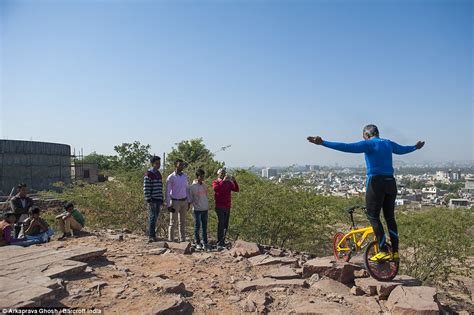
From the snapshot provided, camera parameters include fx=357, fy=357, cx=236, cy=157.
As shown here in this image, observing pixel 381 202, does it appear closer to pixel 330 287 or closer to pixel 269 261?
pixel 330 287

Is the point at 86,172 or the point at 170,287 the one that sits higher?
the point at 86,172

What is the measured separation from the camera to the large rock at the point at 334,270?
4699 millimetres

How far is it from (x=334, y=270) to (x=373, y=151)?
1.66 meters

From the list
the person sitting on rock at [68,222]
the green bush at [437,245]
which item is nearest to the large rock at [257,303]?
the person sitting on rock at [68,222]

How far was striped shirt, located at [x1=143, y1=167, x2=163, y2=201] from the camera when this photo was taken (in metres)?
6.96

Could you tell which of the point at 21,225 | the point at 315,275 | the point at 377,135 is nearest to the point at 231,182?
the point at 315,275

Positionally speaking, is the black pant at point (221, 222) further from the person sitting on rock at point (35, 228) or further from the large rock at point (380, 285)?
the person sitting on rock at point (35, 228)

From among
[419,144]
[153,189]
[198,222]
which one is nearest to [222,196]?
[198,222]

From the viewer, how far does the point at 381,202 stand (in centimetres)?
432

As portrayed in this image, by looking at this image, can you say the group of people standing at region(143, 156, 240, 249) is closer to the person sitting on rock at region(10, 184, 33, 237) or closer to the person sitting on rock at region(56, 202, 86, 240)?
the person sitting on rock at region(56, 202, 86, 240)

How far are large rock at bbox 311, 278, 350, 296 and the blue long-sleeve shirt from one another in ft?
4.83

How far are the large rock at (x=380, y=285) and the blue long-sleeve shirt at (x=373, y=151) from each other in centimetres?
131

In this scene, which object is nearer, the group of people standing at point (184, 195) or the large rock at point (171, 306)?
the large rock at point (171, 306)

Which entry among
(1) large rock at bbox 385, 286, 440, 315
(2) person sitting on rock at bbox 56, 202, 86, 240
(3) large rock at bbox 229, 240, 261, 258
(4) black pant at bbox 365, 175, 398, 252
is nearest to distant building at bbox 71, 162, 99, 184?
(2) person sitting on rock at bbox 56, 202, 86, 240
